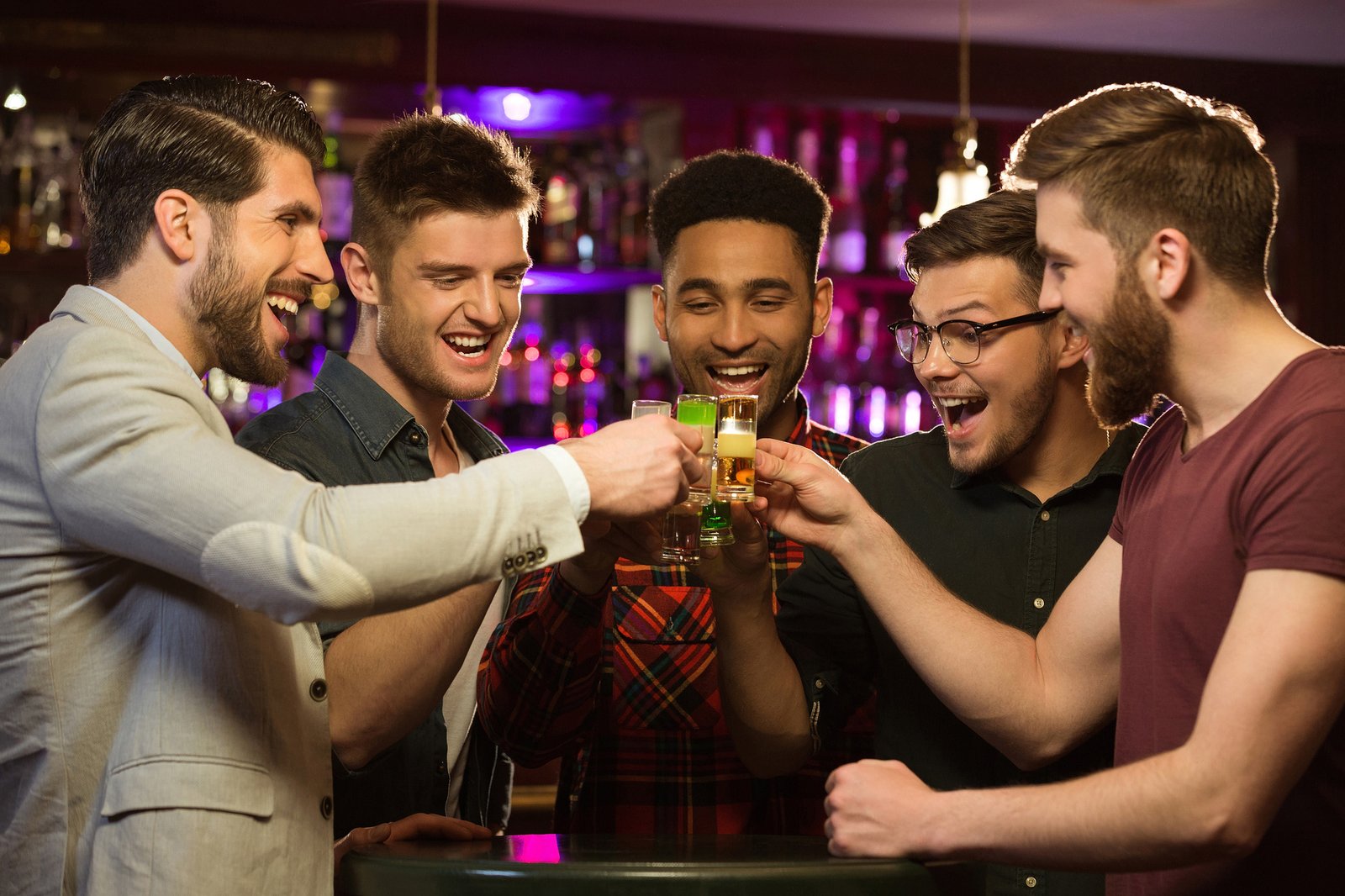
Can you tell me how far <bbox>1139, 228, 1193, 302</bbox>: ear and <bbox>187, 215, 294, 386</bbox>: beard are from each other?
1.10m

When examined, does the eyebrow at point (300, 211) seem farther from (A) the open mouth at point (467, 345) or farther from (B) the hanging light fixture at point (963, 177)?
(B) the hanging light fixture at point (963, 177)

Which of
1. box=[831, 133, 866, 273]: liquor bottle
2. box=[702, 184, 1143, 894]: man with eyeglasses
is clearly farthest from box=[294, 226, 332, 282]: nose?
box=[831, 133, 866, 273]: liquor bottle

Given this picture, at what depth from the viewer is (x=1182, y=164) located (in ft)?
4.93

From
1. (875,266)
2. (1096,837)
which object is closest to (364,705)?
(1096,837)

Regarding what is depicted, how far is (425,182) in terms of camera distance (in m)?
2.38

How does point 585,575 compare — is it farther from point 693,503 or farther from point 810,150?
point 810,150

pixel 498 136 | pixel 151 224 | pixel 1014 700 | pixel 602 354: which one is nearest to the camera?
pixel 151 224

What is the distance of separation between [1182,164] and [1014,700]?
0.72m

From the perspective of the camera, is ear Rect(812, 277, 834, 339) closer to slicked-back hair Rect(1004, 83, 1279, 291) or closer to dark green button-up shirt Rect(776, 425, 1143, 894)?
dark green button-up shirt Rect(776, 425, 1143, 894)

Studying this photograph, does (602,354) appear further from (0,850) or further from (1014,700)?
(0,850)

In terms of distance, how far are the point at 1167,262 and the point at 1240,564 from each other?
0.35 metres

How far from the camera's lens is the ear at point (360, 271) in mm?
2420

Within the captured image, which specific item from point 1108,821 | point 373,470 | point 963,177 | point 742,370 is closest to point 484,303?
point 373,470

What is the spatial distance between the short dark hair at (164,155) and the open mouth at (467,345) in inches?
26.7
